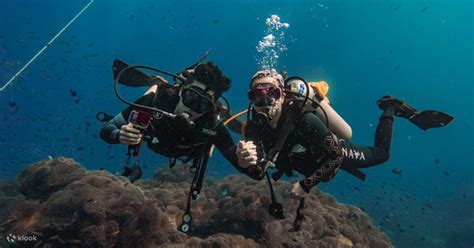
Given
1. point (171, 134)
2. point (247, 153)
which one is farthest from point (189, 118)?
point (247, 153)

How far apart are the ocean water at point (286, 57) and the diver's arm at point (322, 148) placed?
43.5 m

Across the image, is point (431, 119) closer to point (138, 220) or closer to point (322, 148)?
point (322, 148)

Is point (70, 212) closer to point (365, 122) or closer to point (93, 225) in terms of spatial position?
point (93, 225)

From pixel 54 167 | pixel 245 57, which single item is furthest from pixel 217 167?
pixel 245 57

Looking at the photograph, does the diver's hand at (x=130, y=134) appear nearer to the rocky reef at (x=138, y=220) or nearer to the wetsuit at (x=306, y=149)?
the wetsuit at (x=306, y=149)

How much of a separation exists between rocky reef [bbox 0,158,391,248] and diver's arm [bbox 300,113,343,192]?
5.40 ft

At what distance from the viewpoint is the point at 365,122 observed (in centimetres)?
9288

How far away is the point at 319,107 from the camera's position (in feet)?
19.5

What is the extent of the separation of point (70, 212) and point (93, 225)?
782 mm

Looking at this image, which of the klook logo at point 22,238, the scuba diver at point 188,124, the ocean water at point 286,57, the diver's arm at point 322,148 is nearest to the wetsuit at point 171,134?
the scuba diver at point 188,124

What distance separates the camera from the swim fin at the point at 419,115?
788 centimetres

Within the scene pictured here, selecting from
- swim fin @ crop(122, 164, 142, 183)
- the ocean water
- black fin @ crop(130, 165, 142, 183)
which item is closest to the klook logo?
swim fin @ crop(122, 164, 142, 183)

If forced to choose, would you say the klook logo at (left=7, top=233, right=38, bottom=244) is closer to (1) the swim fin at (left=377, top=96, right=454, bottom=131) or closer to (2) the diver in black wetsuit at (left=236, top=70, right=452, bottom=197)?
(2) the diver in black wetsuit at (left=236, top=70, right=452, bottom=197)

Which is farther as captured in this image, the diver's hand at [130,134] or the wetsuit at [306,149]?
the wetsuit at [306,149]
